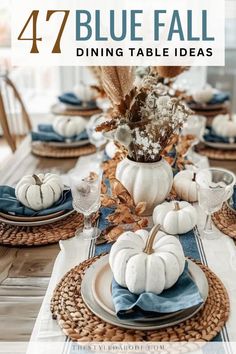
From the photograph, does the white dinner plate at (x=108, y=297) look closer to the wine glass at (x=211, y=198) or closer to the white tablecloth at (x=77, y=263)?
the white tablecloth at (x=77, y=263)

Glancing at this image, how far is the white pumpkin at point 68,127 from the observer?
177cm

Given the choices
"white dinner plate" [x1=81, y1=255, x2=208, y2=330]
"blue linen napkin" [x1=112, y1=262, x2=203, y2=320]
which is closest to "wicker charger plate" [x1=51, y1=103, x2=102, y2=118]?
"white dinner plate" [x1=81, y1=255, x2=208, y2=330]

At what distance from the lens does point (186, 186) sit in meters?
1.27

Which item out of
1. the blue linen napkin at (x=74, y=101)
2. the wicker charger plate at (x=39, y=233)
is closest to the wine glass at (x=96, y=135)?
the wicker charger plate at (x=39, y=233)

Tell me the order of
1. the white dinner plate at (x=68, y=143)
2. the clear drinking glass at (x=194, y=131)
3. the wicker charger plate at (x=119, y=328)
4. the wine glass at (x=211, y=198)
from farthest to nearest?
the white dinner plate at (x=68, y=143), the clear drinking glass at (x=194, y=131), the wine glass at (x=211, y=198), the wicker charger plate at (x=119, y=328)

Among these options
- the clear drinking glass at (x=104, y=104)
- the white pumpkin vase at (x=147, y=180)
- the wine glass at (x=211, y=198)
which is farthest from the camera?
the clear drinking glass at (x=104, y=104)

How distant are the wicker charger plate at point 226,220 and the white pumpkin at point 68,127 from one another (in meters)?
0.74

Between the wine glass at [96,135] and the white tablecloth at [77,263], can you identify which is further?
the wine glass at [96,135]

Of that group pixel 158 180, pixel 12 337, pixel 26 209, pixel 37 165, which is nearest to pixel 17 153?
pixel 37 165

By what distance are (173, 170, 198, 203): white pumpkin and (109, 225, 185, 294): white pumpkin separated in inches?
16.3

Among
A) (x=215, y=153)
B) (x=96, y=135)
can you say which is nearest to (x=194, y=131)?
(x=215, y=153)

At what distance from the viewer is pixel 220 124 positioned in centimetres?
175

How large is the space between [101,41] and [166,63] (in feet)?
1.06

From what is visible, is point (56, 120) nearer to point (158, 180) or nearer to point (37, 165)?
point (37, 165)
